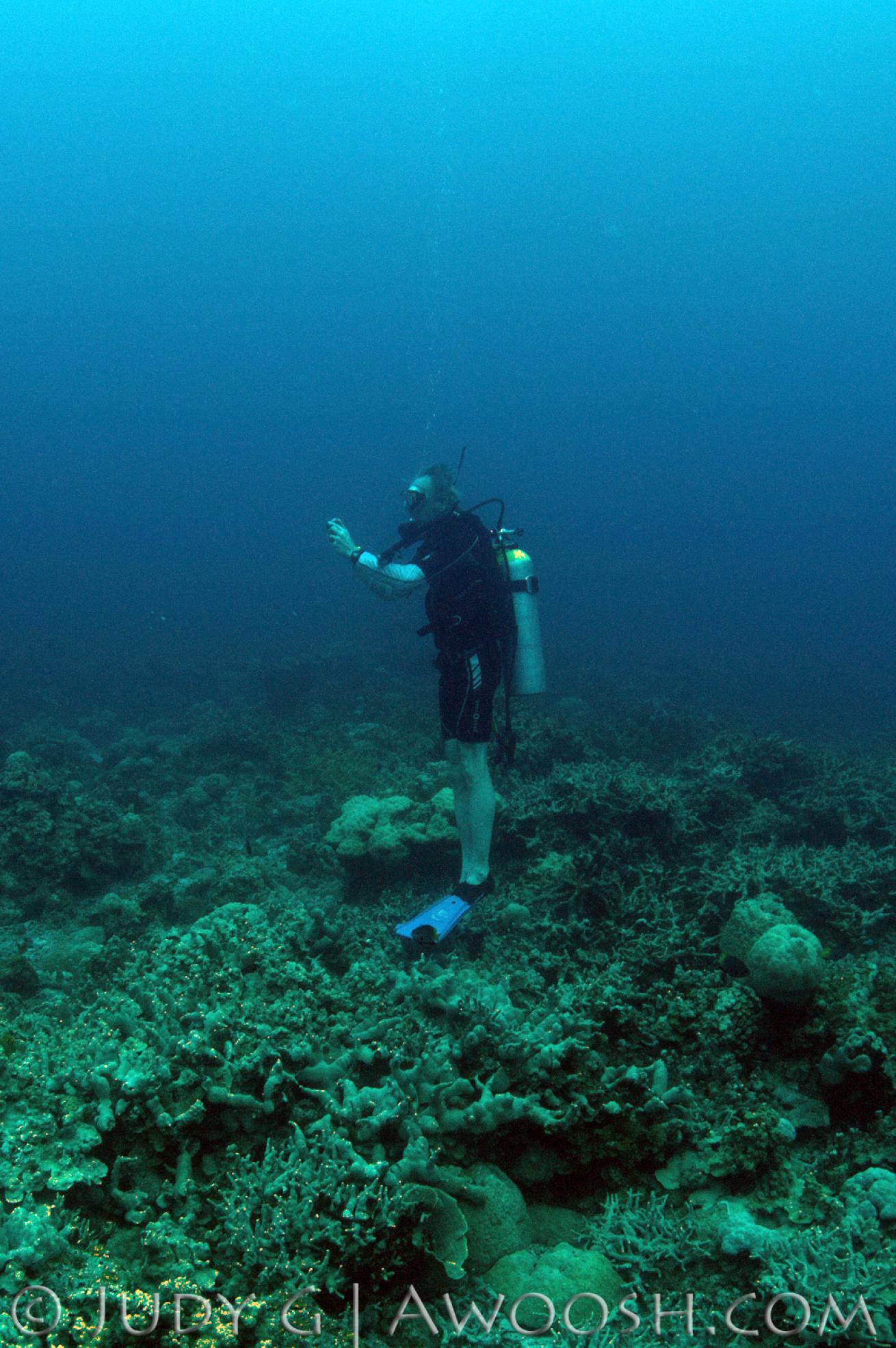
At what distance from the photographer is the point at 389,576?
5.86 m

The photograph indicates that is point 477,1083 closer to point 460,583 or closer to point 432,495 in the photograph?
point 460,583

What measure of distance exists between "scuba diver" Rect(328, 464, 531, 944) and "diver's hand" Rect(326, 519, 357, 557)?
1.1 inches

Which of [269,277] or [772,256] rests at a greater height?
[269,277]

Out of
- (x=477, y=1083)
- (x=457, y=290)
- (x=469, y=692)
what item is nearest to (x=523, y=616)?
(x=469, y=692)

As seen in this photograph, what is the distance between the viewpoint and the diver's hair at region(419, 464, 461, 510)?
20.6 feet

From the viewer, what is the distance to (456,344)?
588ft

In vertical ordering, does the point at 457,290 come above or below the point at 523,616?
above

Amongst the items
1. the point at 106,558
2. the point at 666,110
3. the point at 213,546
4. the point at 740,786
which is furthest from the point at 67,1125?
the point at 666,110

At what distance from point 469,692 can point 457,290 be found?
19241 cm

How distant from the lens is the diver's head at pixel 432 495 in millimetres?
6207

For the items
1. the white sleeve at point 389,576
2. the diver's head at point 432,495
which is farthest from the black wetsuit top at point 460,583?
the diver's head at point 432,495

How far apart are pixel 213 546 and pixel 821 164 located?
12615 centimetres

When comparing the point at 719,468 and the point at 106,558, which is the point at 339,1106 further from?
the point at 719,468

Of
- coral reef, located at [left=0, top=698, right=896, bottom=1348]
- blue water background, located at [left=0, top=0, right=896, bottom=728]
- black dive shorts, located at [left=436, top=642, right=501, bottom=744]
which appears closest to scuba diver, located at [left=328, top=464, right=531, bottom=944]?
black dive shorts, located at [left=436, top=642, right=501, bottom=744]
